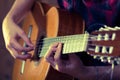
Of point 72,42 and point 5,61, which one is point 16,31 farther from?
point 5,61

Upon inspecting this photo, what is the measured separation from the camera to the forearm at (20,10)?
4.66 ft

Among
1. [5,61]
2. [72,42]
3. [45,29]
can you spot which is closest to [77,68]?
[72,42]

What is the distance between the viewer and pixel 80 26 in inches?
44.6

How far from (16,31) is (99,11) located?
0.37m

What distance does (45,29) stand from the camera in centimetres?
125

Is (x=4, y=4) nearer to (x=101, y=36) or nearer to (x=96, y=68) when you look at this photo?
(x=96, y=68)

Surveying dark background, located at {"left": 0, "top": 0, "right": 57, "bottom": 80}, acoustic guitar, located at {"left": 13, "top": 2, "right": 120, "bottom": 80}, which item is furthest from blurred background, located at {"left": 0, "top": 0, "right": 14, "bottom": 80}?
acoustic guitar, located at {"left": 13, "top": 2, "right": 120, "bottom": 80}

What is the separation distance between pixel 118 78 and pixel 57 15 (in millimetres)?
314

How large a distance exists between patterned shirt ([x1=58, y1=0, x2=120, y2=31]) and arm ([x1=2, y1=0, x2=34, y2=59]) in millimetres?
243

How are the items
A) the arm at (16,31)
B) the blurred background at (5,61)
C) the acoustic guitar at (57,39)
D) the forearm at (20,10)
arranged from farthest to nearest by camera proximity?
the blurred background at (5,61)
the forearm at (20,10)
the arm at (16,31)
the acoustic guitar at (57,39)

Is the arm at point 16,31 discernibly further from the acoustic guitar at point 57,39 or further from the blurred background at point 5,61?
the blurred background at point 5,61

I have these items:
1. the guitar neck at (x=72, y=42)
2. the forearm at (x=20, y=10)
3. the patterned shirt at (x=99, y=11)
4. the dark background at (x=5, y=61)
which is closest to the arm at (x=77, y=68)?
the guitar neck at (x=72, y=42)

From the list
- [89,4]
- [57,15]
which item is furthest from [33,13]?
[89,4]

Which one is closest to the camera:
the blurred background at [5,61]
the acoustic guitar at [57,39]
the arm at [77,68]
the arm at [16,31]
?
the acoustic guitar at [57,39]
